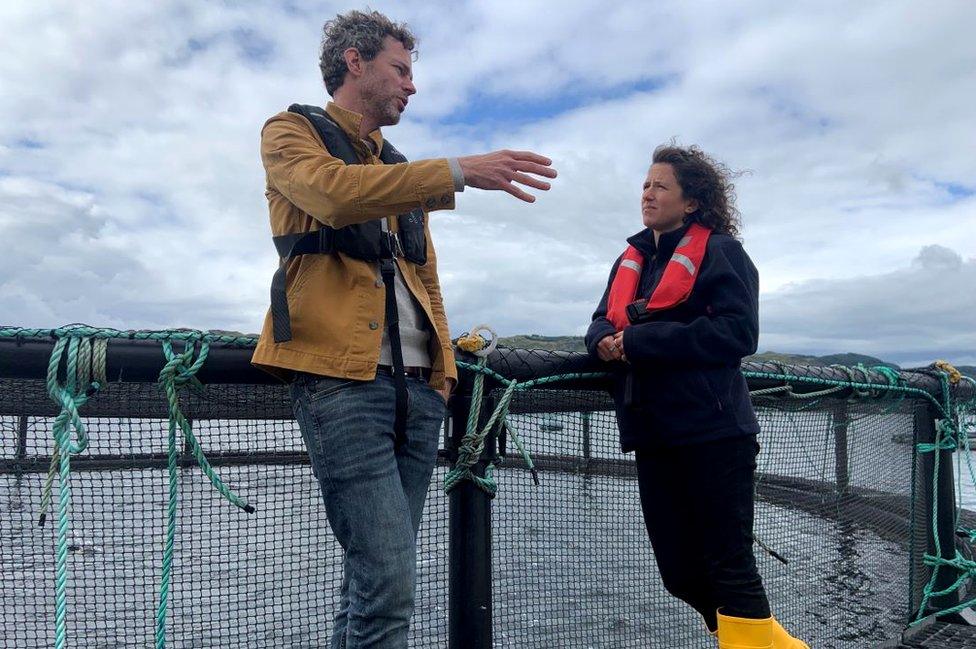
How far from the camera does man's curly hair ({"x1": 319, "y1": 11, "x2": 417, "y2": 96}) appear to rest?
2.13m

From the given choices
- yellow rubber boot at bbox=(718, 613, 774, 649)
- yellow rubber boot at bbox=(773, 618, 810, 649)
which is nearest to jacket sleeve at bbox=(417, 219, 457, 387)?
yellow rubber boot at bbox=(718, 613, 774, 649)

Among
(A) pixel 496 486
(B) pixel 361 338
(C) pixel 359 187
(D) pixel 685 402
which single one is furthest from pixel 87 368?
(D) pixel 685 402

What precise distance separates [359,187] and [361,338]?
0.37 meters

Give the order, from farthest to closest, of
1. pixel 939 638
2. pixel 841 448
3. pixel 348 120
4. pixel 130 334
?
pixel 841 448, pixel 939 638, pixel 348 120, pixel 130 334

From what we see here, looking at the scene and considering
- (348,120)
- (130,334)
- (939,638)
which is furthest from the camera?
(939,638)

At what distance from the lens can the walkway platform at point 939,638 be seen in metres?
3.31

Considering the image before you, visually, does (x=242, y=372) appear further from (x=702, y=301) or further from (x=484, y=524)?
(x=702, y=301)

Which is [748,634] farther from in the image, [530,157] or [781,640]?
[530,157]

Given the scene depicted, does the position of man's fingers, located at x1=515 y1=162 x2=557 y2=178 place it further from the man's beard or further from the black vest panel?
the man's beard

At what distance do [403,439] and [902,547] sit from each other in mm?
3588

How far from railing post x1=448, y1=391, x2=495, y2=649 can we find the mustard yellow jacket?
2.16ft

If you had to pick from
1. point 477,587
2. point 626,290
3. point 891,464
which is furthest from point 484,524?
point 891,464

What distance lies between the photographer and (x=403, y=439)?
1.95 metres

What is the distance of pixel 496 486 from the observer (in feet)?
7.59
